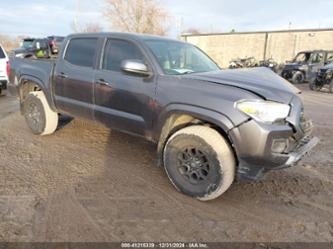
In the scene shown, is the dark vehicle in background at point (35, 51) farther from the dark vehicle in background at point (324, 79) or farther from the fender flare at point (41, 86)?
the dark vehicle in background at point (324, 79)

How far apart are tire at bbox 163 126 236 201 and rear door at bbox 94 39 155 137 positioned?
Result: 0.56m

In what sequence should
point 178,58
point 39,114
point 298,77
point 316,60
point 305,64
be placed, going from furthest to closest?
point 298,77
point 305,64
point 316,60
point 39,114
point 178,58

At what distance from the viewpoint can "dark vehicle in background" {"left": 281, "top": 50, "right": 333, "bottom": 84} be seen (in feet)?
59.9

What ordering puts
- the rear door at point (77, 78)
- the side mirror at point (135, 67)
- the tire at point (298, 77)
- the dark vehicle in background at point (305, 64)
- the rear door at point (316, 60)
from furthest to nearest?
the tire at point (298, 77) < the dark vehicle in background at point (305, 64) < the rear door at point (316, 60) < the rear door at point (77, 78) < the side mirror at point (135, 67)

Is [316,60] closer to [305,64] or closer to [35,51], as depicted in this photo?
[305,64]

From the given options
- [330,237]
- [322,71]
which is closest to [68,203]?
[330,237]

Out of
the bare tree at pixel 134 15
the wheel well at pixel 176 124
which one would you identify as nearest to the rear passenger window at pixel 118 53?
the wheel well at pixel 176 124

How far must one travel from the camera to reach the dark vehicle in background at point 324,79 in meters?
15.0

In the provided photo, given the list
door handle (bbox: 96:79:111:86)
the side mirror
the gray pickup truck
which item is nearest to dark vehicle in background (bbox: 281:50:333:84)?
the gray pickup truck

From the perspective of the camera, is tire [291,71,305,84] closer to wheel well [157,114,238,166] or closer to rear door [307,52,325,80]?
rear door [307,52,325,80]

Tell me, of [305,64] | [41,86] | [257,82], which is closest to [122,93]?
[257,82]

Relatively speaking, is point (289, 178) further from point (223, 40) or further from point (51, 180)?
point (223, 40)

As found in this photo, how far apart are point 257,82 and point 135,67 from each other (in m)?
1.45

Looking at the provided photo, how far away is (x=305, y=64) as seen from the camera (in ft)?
61.2
